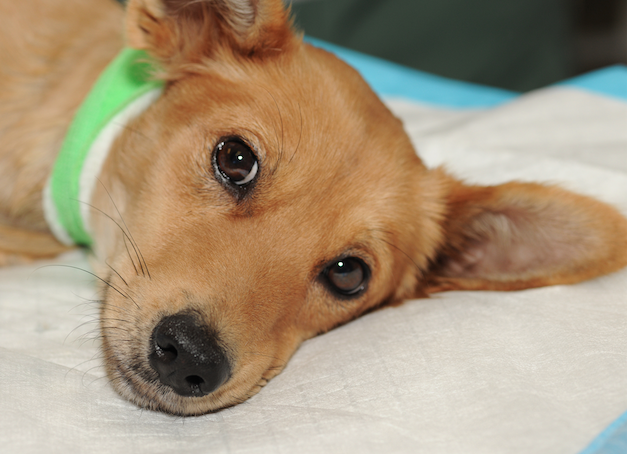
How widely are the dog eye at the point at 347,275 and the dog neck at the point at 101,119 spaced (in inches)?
38.5

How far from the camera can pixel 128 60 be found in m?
2.27

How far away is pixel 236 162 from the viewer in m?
1.95

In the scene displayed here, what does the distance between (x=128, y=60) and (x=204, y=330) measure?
1.26 metres

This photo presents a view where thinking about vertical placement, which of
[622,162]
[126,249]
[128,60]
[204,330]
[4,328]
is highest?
[622,162]

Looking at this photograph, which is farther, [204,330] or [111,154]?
[111,154]

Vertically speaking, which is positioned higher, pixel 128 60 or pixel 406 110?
pixel 128 60

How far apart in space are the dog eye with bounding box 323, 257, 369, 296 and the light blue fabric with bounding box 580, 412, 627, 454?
0.95 meters

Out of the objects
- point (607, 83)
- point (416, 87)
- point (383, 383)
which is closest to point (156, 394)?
point (383, 383)

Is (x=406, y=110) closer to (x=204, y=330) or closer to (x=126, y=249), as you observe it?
(x=126, y=249)

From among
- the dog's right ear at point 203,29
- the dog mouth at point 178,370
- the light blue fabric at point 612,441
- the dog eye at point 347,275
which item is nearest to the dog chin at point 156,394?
the dog mouth at point 178,370

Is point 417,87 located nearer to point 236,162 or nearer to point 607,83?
point 607,83

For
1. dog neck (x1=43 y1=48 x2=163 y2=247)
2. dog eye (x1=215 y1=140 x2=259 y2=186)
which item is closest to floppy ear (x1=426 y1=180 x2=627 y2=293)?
dog eye (x1=215 y1=140 x2=259 y2=186)

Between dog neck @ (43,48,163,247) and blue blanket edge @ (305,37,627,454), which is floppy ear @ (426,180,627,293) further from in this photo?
blue blanket edge @ (305,37,627,454)

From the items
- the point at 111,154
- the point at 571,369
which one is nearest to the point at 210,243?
the point at 111,154
